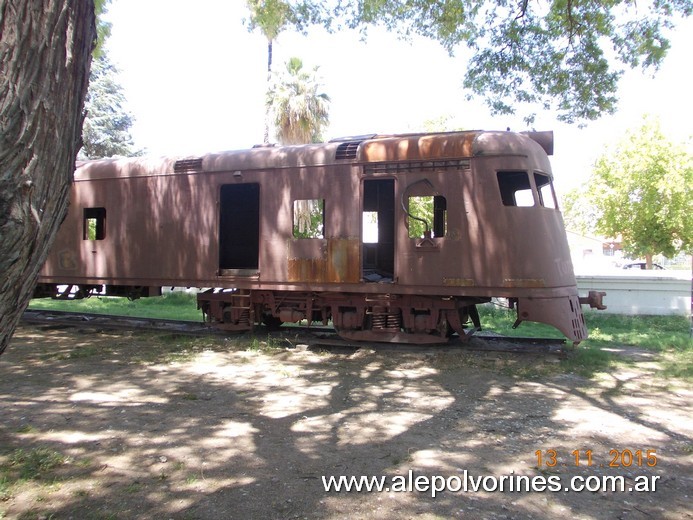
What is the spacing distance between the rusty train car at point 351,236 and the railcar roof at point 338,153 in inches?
0.8

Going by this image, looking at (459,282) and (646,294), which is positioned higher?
(459,282)

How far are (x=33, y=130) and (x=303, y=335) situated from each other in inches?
305

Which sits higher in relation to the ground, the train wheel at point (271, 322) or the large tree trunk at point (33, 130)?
the large tree trunk at point (33, 130)

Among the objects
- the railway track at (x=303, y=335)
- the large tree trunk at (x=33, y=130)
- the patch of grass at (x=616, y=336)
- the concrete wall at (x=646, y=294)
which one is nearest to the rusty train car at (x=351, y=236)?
the railway track at (x=303, y=335)

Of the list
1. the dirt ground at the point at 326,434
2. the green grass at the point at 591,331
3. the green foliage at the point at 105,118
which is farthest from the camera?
the green foliage at the point at 105,118

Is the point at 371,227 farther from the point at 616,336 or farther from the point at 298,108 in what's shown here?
the point at 298,108

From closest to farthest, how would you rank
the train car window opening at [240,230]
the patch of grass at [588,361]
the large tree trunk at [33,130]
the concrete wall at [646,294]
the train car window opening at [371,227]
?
1. the large tree trunk at [33,130]
2. the patch of grass at [588,361]
3. the train car window opening at [371,227]
4. the train car window opening at [240,230]
5. the concrete wall at [646,294]

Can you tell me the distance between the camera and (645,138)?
2380 cm

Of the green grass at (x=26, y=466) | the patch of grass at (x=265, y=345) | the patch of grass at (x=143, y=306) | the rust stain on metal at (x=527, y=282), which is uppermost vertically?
the rust stain on metal at (x=527, y=282)

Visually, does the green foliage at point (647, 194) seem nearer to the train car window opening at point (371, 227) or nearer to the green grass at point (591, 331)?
the green grass at point (591, 331)

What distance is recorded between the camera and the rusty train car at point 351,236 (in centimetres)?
765

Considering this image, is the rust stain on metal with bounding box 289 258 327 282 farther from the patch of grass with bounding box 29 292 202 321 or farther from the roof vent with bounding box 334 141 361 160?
the patch of grass with bounding box 29 292 202 321

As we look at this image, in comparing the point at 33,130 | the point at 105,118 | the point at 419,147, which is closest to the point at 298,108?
the point at 105,118

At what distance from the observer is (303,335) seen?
9477mm
